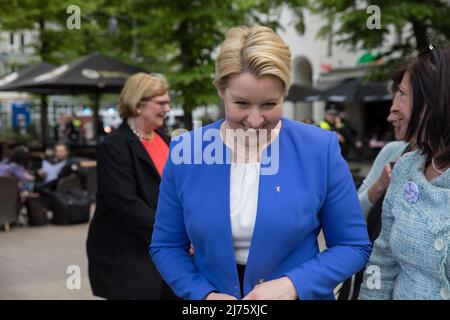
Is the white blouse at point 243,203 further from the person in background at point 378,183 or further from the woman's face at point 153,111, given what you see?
the woman's face at point 153,111

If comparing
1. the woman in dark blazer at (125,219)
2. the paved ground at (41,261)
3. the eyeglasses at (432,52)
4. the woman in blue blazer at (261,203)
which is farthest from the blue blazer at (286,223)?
the paved ground at (41,261)

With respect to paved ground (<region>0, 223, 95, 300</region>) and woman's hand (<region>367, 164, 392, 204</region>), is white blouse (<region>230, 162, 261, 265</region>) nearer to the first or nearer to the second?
woman's hand (<region>367, 164, 392, 204</region>)

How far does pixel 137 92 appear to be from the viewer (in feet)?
12.6

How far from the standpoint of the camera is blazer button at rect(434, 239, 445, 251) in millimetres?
1855

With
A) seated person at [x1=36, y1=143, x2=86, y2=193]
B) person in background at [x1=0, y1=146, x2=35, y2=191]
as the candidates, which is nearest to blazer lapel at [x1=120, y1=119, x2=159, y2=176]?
person in background at [x1=0, y1=146, x2=35, y2=191]

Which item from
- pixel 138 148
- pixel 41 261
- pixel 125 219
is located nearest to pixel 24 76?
pixel 41 261

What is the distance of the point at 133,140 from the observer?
3.67 meters

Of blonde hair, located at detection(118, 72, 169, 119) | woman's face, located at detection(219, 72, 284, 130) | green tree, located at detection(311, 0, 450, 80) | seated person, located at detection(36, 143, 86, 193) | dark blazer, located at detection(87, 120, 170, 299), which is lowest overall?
seated person, located at detection(36, 143, 86, 193)

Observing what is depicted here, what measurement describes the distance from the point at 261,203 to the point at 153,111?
2136mm

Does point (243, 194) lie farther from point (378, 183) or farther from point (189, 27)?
point (189, 27)

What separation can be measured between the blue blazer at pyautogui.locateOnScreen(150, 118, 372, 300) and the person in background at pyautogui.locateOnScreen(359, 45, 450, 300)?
17cm

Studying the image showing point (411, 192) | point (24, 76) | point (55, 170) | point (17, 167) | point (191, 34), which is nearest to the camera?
point (411, 192)

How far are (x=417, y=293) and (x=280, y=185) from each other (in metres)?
0.56

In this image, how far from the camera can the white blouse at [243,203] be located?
1.88 meters
